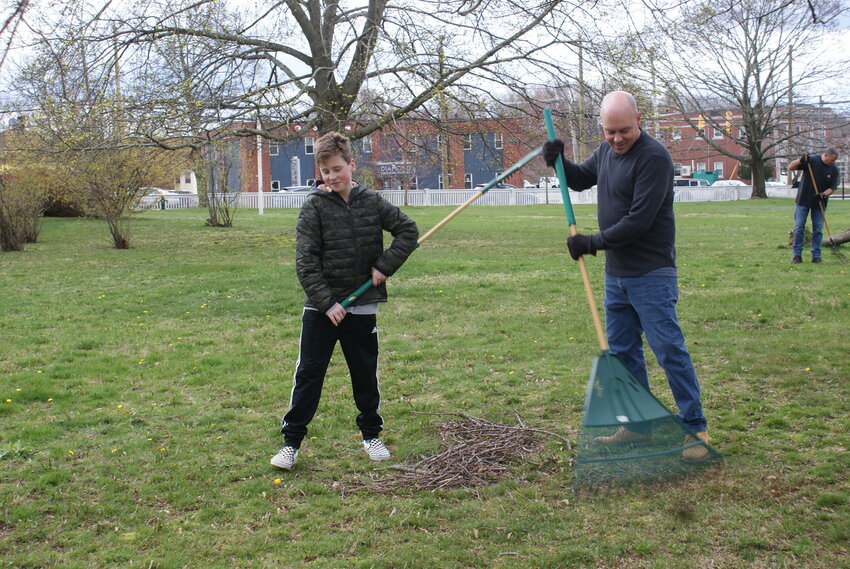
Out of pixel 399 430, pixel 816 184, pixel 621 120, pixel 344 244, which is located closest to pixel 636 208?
pixel 621 120

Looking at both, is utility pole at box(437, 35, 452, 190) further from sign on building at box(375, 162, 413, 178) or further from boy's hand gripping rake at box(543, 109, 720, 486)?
sign on building at box(375, 162, 413, 178)

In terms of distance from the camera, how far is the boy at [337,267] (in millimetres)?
4566

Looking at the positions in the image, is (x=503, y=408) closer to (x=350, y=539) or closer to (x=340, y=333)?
(x=340, y=333)

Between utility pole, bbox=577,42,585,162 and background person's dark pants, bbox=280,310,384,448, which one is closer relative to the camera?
background person's dark pants, bbox=280,310,384,448

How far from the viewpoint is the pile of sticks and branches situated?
4.40 m

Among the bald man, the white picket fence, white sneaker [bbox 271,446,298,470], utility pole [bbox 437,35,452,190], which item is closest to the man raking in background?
utility pole [bbox 437,35,452,190]

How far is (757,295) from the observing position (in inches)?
386

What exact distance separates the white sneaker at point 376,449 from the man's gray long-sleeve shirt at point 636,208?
5.74 ft

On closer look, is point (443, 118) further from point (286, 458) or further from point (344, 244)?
point (286, 458)

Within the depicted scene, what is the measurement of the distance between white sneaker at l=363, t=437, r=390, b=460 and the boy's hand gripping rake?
1274 millimetres

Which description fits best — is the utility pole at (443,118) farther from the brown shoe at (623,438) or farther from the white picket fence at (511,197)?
the white picket fence at (511,197)

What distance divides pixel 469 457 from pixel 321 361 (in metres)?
1.07

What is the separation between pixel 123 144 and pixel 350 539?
14.5 meters

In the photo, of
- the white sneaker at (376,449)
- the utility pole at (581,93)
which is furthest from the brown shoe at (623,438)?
the utility pole at (581,93)
